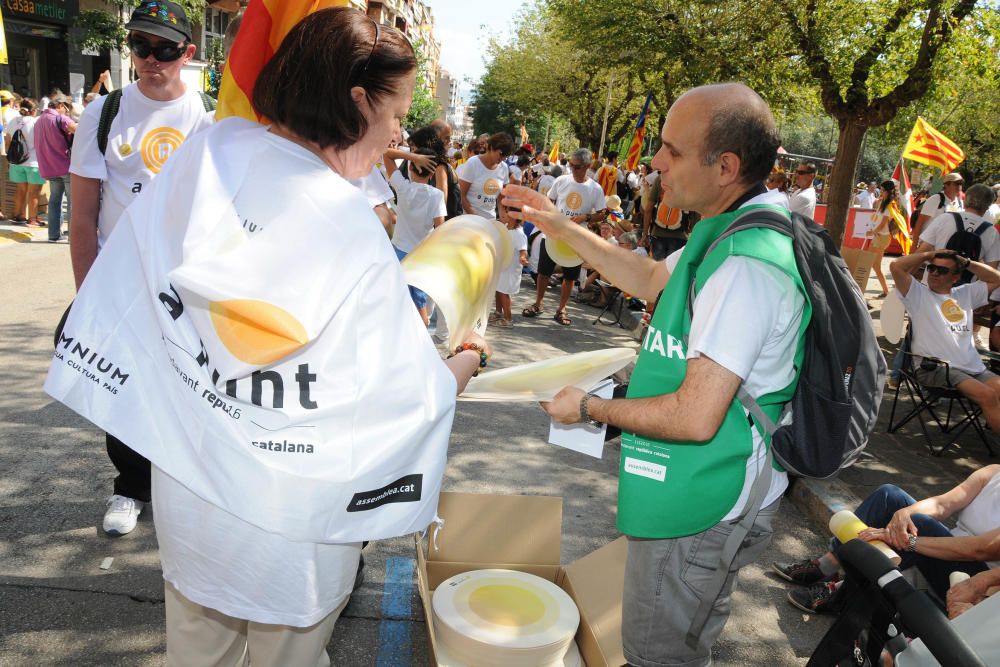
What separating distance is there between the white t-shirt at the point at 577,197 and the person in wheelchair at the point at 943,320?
416 cm

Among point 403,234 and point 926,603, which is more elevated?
point 926,603

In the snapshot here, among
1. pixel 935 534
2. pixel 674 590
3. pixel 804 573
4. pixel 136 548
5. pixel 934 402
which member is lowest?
pixel 136 548

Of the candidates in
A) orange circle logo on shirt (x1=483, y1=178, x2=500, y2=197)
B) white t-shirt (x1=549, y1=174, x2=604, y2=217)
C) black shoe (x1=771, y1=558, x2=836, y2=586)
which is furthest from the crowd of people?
white t-shirt (x1=549, y1=174, x2=604, y2=217)

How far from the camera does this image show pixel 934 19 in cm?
823

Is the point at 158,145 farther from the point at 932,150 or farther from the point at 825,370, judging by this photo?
the point at 932,150

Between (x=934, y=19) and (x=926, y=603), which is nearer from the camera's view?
(x=926, y=603)

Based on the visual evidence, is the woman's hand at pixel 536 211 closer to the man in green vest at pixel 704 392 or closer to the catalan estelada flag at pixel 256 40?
the man in green vest at pixel 704 392

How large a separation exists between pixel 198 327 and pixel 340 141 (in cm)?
46

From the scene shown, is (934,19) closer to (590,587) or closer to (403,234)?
(403,234)

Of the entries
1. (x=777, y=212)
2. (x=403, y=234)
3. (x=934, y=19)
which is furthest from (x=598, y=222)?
(x=777, y=212)

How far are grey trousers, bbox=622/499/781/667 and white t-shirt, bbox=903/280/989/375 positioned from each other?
4824mm

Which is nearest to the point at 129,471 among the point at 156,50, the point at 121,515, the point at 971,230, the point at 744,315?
the point at 121,515

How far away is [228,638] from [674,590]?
1152 mm

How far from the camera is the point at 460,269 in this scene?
2.08 meters
